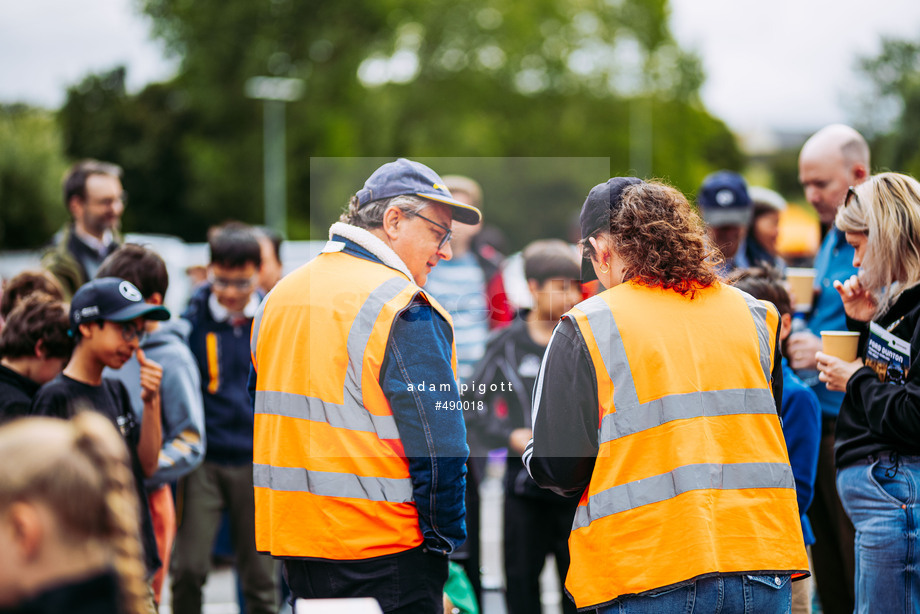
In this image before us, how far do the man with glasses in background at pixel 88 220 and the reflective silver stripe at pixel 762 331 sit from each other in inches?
166

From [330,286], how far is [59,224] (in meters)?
28.0

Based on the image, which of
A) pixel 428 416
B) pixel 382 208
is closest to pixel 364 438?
pixel 428 416

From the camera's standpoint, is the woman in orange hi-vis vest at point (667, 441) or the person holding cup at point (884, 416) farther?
the person holding cup at point (884, 416)

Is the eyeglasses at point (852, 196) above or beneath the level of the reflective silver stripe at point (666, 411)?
above

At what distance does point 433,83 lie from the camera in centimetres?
2577

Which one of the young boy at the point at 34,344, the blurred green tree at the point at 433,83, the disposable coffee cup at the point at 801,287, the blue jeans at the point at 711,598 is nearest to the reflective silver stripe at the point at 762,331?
the blue jeans at the point at 711,598

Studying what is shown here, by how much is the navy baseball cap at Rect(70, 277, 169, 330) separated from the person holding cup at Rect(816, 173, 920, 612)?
2788mm

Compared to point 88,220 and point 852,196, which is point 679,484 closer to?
point 852,196

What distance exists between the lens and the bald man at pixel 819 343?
4.09m

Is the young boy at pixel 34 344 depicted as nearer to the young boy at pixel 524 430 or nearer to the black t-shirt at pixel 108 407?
the black t-shirt at pixel 108 407

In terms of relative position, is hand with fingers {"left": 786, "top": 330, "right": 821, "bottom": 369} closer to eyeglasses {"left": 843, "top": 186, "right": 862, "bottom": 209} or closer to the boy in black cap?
eyeglasses {"left": 843, "top": 186, "right": 862, "bottom": 209}

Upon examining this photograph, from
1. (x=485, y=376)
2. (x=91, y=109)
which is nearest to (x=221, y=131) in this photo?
(x=91, y=109)

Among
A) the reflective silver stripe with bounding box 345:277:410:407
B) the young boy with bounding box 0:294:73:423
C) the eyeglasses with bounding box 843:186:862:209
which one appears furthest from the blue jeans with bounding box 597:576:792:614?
the young boy with bounding box 0:294:73:423

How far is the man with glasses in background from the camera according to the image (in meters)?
5.41
